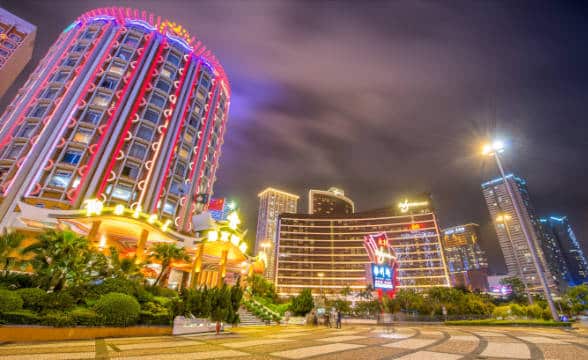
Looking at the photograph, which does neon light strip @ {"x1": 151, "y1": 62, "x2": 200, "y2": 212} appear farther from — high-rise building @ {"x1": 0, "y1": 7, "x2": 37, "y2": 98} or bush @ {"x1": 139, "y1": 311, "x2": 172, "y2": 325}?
high-rise building @ {"x1": 0, "y1": 7, "x2": 37, "y2": 98}

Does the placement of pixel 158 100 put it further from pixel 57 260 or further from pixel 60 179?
pixel 57 260

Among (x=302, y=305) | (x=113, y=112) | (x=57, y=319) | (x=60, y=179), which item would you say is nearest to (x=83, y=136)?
(x=113, y=112)

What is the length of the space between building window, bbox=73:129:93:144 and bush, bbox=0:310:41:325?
29998mm

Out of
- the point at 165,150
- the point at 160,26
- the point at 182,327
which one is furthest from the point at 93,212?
the point at 160,26

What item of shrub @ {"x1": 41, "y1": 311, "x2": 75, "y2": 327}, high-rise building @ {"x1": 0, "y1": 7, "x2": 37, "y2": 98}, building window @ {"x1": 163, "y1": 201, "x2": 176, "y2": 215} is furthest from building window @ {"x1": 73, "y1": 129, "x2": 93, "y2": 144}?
high-rise building @ {"x1": 0, "y1": 7, "x2": 37, "y2": 98}

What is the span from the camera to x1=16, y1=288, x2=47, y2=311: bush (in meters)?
11.6

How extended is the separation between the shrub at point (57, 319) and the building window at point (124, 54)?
139ft

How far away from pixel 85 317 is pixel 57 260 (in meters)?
3.63

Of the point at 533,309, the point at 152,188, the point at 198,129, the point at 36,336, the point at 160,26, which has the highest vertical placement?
the point at 160,26

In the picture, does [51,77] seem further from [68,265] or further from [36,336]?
[36,336]

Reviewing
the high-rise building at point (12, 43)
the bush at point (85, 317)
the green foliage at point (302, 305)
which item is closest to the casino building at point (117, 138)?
the green foliage at point (302, 305)

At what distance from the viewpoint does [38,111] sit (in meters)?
36.0

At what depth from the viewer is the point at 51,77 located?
39375mm

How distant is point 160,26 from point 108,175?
1181 inches
